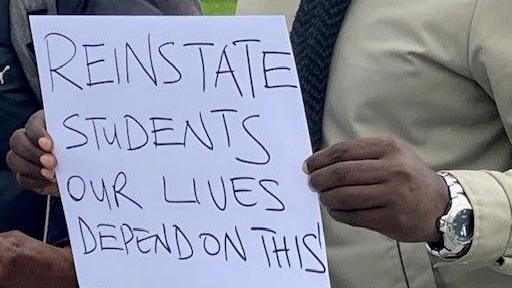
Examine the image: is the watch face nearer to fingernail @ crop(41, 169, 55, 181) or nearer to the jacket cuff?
the jacket cuff

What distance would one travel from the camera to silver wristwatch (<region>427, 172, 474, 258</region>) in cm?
115

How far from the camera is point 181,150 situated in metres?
1.24

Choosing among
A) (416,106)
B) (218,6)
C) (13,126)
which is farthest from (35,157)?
(218,6)

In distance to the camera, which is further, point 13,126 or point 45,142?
point 13,126

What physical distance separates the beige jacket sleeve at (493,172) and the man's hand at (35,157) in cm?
49

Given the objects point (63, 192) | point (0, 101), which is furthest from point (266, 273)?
point (0, 101)

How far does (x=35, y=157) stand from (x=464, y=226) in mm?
536

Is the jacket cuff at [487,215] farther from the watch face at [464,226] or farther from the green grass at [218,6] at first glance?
the green grass at [218,6]

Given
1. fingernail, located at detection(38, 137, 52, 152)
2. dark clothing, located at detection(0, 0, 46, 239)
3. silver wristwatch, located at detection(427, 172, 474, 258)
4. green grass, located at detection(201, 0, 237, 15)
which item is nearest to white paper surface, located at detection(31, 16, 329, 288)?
fingernail, located at detection(38, 137, 52, 152)

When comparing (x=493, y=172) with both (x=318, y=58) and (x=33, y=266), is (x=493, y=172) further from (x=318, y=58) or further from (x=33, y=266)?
(x=33, y=266)

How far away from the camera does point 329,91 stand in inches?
54.2

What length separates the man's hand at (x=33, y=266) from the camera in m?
1.39

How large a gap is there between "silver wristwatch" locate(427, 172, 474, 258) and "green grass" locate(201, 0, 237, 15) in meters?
4.59

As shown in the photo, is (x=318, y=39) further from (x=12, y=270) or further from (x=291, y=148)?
(x=12, y=270)
